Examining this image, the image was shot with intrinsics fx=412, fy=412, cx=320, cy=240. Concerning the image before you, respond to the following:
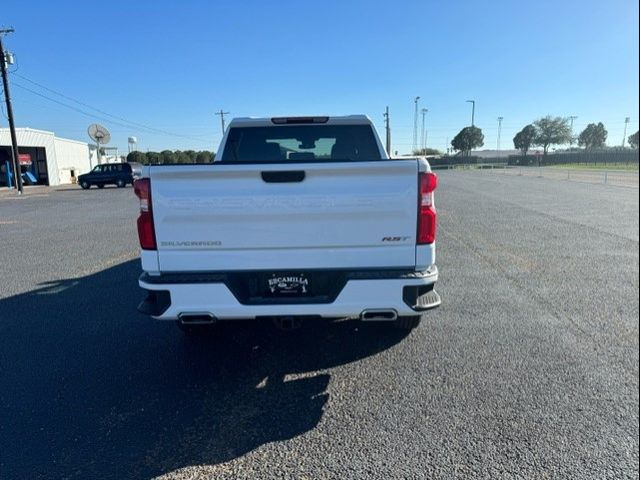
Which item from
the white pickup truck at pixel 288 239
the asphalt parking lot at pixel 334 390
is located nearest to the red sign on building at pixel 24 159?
the asphalt parking lot at pixel 334 390

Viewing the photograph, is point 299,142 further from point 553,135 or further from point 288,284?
point 553,135

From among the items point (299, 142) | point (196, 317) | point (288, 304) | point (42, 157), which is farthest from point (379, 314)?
point (42, 157)

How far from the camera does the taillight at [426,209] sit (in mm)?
2840

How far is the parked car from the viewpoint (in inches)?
1241

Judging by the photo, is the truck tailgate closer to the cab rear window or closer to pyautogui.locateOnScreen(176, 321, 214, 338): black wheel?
pyautogui.locateOnScreen(176, 321, 214, 338): black wheel

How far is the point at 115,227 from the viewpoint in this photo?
11336 mm

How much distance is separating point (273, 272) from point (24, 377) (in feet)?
7.63

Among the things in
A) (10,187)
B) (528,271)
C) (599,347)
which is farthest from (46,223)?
(10,187)

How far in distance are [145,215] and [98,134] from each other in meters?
36.4

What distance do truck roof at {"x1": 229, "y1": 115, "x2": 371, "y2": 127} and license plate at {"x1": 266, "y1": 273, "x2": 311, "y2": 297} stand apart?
2153 millimetres

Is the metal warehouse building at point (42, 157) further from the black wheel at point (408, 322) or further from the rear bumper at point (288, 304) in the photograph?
the black wheel at point (408, 322)

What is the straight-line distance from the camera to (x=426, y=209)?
9.45 feet

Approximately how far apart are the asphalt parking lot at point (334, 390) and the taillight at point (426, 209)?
3.77 feet

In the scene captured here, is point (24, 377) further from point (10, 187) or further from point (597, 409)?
point (10, 187)
